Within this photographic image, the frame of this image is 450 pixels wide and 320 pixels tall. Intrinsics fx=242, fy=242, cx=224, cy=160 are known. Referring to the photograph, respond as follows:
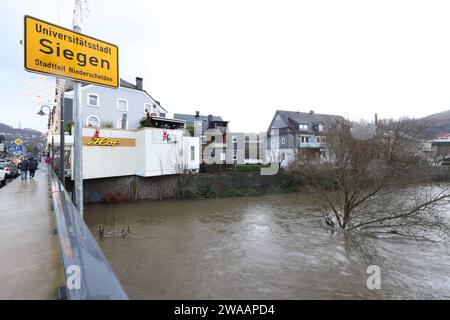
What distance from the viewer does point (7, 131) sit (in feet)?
182

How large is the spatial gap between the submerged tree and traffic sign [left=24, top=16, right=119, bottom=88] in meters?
11.8

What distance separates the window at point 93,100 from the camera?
22.8 meters

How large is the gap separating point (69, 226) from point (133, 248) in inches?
282

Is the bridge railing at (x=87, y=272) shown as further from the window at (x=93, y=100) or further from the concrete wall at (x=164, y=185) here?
the window at (x=93, y=100)

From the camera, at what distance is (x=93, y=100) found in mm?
23156

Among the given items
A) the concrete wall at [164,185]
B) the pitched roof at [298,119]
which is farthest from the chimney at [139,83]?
the pitched roof at [298,119]

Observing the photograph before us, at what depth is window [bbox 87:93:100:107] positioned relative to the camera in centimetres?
2281

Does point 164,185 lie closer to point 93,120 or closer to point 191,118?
point 93,120

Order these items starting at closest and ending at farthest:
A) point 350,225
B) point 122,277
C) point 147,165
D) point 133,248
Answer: point 122,277, point 133,248, point 350,225, point 147,165

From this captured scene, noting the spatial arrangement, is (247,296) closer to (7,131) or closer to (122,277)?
(122,277)

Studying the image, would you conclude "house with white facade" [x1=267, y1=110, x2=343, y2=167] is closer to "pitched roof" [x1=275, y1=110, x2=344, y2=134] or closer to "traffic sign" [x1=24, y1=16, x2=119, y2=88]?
"pitched roof" [x1=275, y1=110, x2=344, y2=134]

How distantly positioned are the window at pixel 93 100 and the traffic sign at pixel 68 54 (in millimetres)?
23532
